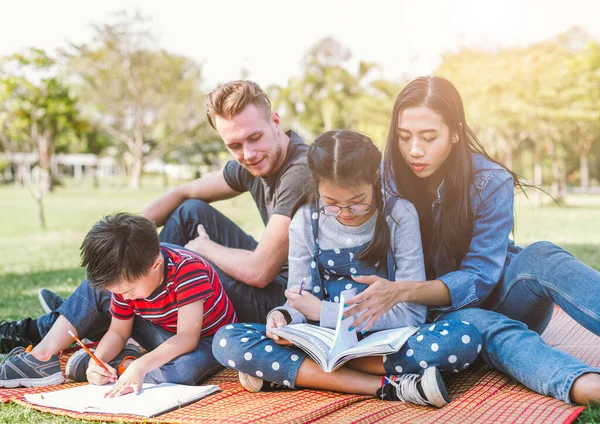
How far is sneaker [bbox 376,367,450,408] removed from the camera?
2.26 m

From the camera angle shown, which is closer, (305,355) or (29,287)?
(305,355)

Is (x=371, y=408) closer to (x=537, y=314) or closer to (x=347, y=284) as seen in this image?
(x=347, y=284)

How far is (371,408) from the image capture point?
7.49 ft

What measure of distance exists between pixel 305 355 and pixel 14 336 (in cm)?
172

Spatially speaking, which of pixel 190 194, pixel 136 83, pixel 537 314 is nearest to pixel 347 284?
pixel 537 314

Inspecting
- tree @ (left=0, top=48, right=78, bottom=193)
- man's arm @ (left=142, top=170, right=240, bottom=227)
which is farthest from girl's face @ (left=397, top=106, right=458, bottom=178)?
tree @ (left=0, top=48, right=78, bottom=193)

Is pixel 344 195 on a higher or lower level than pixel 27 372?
higher

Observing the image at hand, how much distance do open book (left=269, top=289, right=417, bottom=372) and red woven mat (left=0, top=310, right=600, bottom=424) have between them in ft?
0.56

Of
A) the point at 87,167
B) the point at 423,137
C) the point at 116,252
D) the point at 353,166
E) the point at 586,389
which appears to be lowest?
the point at 87,167

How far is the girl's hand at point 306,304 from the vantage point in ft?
8.39

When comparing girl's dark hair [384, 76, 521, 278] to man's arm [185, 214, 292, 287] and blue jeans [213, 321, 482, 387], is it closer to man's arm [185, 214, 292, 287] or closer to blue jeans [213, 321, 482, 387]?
blue jeans [213, 321, 482, 387]

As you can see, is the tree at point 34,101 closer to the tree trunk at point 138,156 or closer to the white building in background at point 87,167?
the tree trunk at point 138,156

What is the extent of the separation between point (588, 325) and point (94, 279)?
191 centimetres

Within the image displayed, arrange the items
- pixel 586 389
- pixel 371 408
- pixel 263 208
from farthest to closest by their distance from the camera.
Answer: pixel 263 208
pixel 371 408
pixel 586 389
